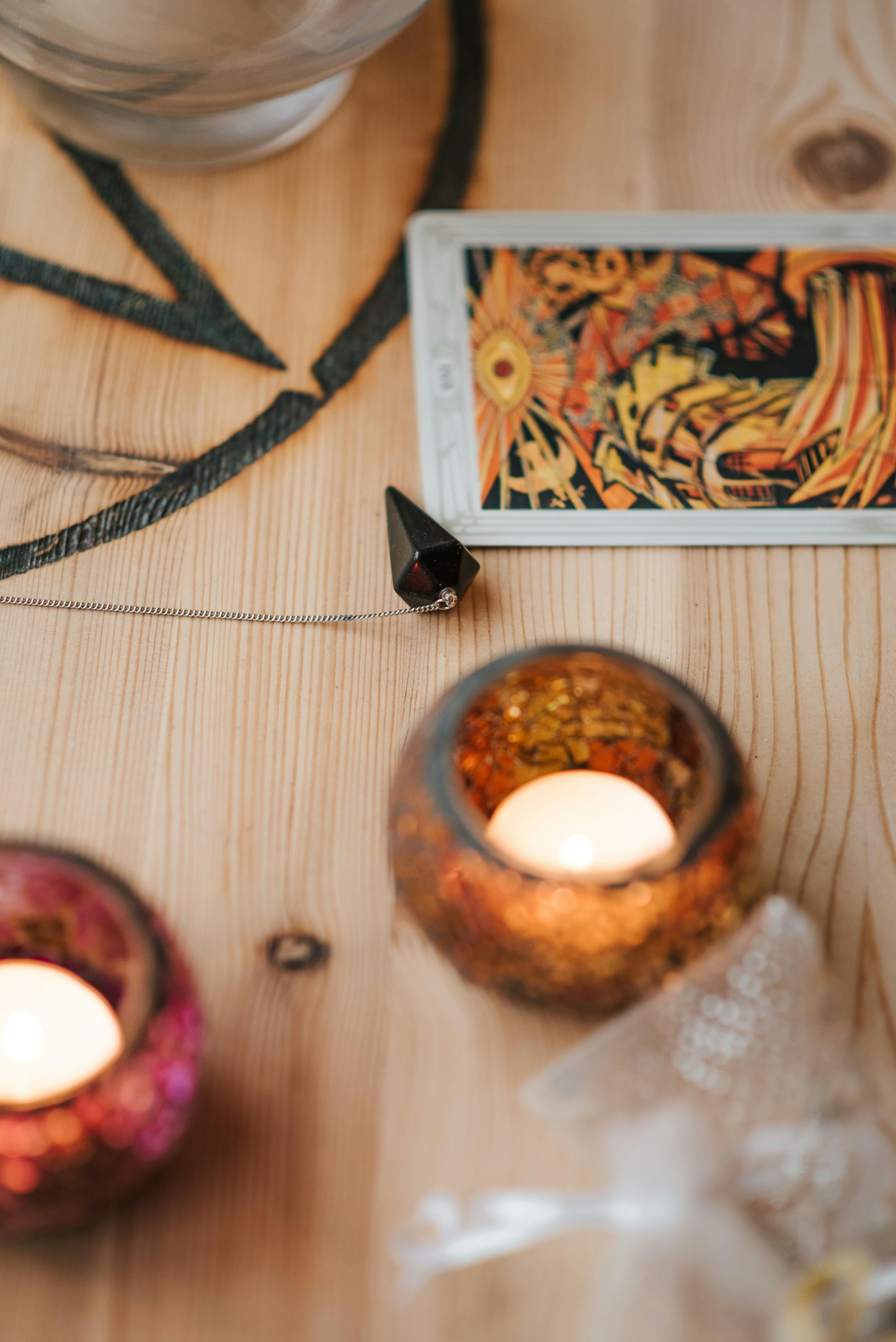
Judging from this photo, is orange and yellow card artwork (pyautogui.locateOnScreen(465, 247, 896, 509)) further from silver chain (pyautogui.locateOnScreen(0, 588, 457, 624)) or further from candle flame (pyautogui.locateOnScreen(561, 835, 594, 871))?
candle flame (pyautogui.locateOnScreen(561, 835, 594, 871))

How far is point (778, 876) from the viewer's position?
0.49m

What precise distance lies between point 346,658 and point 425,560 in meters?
0.07

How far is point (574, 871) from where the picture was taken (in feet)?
1.50

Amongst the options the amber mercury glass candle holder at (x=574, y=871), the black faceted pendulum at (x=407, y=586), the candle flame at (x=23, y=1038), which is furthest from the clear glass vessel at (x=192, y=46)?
the candle flame at (x=23, y=1038)

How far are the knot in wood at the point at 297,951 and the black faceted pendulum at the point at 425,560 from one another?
7.3 inches

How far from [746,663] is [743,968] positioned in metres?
0.20

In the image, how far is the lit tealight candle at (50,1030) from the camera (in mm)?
420

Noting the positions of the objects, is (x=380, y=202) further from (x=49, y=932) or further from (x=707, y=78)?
(x=49, y=932)

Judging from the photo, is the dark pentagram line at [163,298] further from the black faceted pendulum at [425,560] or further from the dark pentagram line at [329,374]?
the black faceted pendulum at [425,560]

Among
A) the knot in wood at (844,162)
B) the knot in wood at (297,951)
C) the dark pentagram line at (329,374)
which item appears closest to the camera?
the knot in wood at (297,951)

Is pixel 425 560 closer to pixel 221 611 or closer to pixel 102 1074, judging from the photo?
pixel 221 611

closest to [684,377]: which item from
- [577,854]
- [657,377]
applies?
[657,377]

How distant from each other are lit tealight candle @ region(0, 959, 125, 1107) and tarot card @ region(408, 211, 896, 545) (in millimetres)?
306

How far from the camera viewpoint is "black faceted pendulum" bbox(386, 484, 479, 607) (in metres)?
0.53
